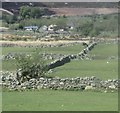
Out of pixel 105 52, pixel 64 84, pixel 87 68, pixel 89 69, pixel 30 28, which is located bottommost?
pixel 30 28

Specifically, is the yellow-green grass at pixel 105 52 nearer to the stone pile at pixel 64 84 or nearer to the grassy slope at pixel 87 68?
the grassy slope at pixel 87 68

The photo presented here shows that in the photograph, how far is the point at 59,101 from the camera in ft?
93.4

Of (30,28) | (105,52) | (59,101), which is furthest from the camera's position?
(30,28)

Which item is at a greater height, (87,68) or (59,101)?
(59,101)

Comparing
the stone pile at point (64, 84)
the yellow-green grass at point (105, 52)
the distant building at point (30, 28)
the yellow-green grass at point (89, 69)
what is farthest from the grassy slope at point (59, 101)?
the distant building at point (30, 28)

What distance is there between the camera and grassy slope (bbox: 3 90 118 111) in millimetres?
25984

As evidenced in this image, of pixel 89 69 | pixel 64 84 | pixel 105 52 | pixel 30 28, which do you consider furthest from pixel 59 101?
pixel 30 28

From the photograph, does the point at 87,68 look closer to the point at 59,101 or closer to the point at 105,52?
the point at 59,101

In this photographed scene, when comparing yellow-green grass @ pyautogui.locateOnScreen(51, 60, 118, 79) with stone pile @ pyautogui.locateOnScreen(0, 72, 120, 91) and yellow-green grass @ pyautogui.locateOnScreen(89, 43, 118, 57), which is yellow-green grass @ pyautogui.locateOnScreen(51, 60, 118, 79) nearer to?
stone pile @ pyautogui.locateOnScreen(0, 72, 120, 91)

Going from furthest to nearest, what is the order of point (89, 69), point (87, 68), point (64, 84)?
1. point (87, 68)
2. point (89, 69)
3. point (64, 84)

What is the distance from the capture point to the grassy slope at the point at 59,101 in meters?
26.0

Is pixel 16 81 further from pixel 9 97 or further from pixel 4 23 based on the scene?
pixel 4 23

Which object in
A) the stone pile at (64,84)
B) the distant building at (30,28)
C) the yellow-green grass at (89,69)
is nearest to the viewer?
the stone pile at (64,84)

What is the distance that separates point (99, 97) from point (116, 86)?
4.05 m
